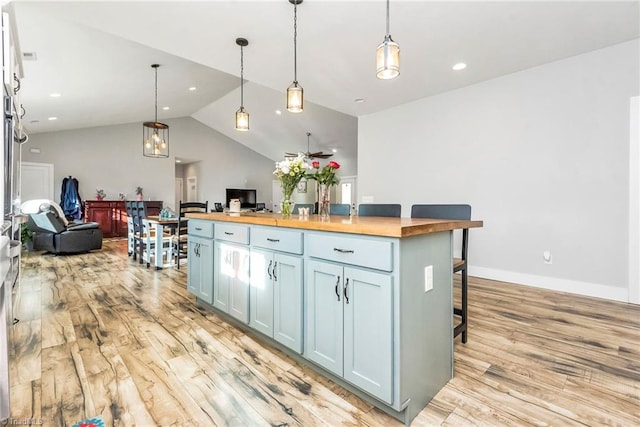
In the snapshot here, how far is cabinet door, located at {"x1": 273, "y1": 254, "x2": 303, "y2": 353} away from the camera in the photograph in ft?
6.23

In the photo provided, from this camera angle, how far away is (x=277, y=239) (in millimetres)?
2045

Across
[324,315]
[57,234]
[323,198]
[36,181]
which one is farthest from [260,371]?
[36,181]

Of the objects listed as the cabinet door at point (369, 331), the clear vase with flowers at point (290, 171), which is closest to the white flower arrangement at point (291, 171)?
the clear vase with flowers at point (290, 171)

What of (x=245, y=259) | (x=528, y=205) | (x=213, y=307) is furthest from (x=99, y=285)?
(x=528, y=205)

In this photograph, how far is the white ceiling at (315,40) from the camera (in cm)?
271

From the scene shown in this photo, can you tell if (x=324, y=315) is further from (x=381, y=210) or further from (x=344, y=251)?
(x=381, y=210)

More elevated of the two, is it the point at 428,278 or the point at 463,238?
the point at 463,238

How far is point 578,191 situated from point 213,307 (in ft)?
13.4

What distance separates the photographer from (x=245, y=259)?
235cm

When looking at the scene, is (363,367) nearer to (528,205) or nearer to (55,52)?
(528,205)

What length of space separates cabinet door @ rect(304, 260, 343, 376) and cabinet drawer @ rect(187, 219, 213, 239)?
4.48 feet

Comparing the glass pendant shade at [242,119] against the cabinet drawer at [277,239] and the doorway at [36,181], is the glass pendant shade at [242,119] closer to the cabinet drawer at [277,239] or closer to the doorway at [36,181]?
the cabinet drawer at [277,239]

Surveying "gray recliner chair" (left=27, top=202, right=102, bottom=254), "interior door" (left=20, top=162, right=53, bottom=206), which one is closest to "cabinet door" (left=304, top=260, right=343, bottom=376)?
"gray recliner chair" (left=27, top=202, right=102, bottom=254)

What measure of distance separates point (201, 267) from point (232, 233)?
0.73m
